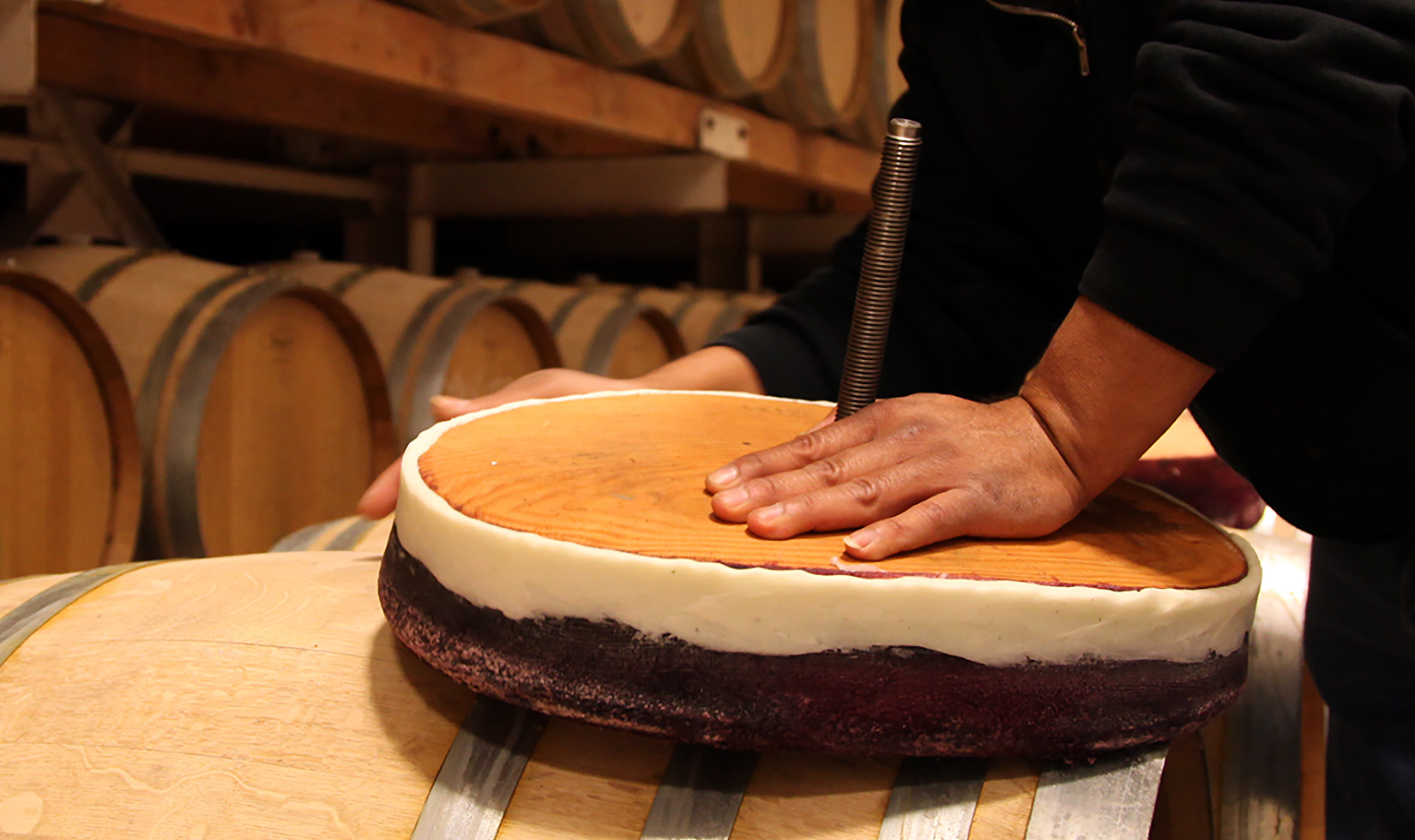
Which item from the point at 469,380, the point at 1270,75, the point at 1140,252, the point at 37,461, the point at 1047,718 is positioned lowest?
the point at 469,380

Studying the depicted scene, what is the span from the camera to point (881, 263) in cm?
81

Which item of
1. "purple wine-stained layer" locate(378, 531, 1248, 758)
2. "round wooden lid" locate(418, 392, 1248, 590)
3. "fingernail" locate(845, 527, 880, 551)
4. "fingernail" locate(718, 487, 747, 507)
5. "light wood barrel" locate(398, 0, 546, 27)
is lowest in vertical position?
"purple wine-stained layer" locate(378, 531, 1248, 758)

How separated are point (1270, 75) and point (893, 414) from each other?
0.99ft

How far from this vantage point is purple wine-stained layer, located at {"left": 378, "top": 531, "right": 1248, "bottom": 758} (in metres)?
0.59

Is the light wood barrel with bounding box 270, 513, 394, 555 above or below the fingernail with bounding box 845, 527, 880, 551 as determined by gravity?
below

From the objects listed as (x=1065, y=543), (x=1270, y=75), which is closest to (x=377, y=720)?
(x=1065, y=543)

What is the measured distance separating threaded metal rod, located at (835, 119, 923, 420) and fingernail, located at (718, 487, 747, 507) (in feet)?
0.71

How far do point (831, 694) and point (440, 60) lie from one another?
1.83m

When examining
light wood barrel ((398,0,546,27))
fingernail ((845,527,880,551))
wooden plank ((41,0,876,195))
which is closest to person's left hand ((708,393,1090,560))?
fingernail ((845,527,880,551))

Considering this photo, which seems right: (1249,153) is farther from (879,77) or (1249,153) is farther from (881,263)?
(879,77)

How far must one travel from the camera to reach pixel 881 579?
1.87ft

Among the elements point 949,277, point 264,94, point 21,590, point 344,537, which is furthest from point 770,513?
point 264,94

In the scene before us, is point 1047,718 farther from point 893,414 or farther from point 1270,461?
point 1270,461

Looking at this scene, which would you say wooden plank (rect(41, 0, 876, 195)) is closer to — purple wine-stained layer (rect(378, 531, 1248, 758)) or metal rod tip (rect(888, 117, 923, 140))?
metal rod tip (rect(888, 117, 923, 140))
